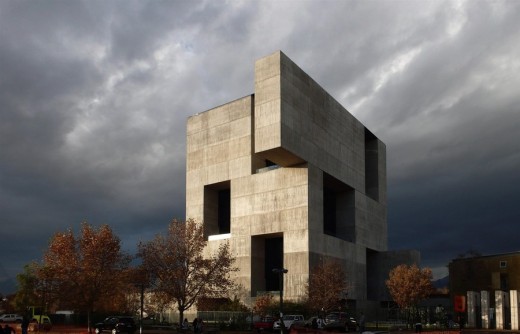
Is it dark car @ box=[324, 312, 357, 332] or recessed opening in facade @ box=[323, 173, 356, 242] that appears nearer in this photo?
dark car @ box=[324, 312, 357, 332]

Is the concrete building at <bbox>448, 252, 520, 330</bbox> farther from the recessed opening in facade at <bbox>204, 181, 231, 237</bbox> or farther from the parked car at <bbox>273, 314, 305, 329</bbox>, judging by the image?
the recessed opening in facade at <bbox>204, 181, 231, 237</bbox>

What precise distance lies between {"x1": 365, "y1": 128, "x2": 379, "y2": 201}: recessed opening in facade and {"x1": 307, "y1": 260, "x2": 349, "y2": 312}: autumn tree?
36.4 meters

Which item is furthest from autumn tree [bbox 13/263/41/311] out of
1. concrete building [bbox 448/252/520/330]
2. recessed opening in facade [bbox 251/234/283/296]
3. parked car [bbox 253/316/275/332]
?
concrete building [bbox 448/252/520/330]

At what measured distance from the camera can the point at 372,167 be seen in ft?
359

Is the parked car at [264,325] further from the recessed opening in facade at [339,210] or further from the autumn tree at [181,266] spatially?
the recessed opening in facade at [339,210]

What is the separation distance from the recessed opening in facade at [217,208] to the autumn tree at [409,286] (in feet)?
86.2

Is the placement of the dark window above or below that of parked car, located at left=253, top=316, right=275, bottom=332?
above

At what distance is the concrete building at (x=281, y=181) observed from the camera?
7775cm

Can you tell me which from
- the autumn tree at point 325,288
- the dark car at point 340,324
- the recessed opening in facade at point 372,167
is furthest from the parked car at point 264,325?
the recessed opening in facade at point 372,167

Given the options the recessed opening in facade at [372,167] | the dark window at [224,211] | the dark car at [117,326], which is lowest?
the dark car at [117,326]

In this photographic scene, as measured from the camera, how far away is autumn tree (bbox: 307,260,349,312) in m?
71.0

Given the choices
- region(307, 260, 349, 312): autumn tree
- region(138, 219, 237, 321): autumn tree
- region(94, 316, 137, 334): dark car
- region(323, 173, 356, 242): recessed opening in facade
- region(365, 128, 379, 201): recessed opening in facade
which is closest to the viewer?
region(94, 316, 137, 334): dark car

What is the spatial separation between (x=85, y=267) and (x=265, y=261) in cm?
3375

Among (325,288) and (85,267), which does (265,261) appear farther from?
(85,267)
